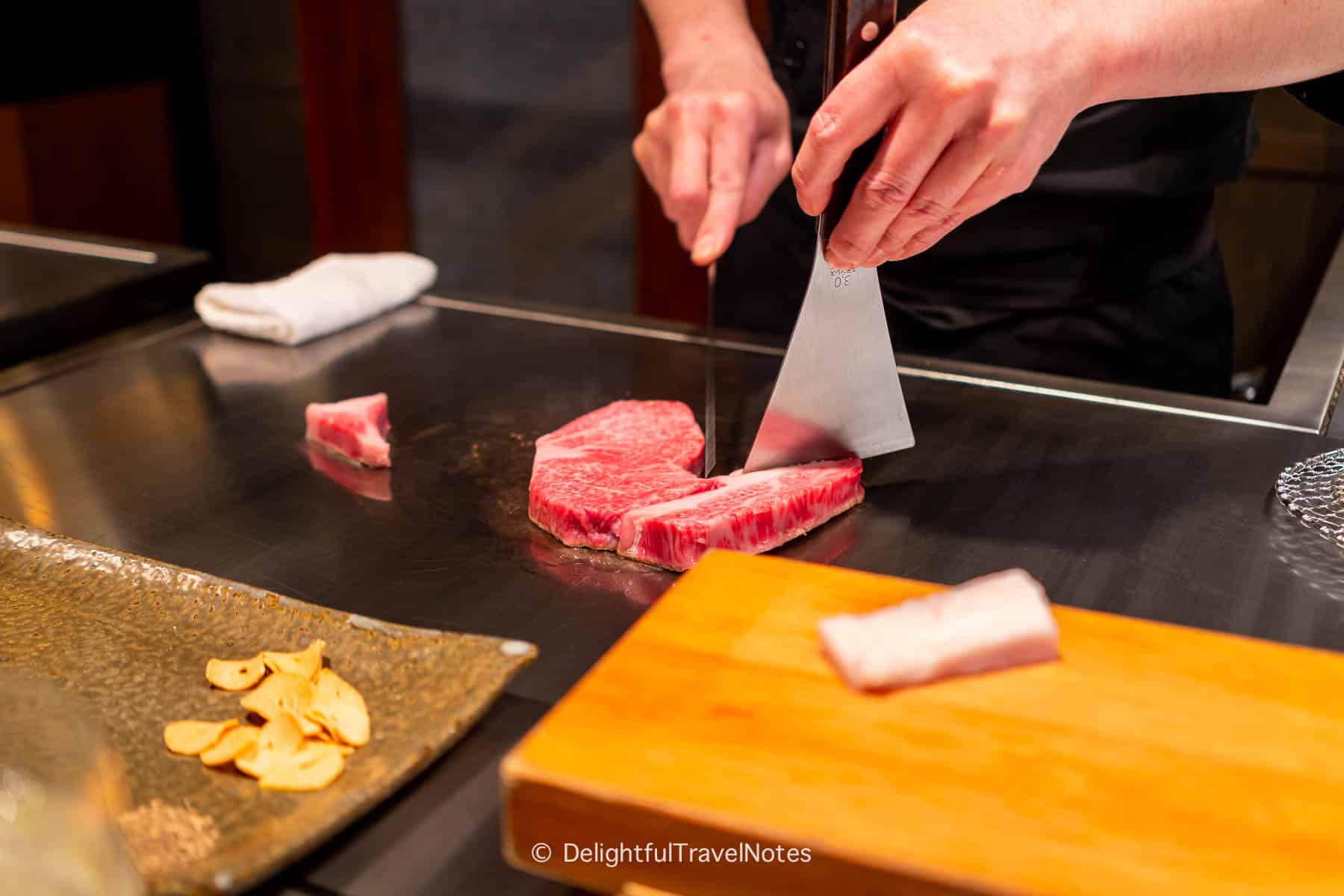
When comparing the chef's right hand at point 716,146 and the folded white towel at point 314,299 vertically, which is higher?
the chef's right hand at point 716,146

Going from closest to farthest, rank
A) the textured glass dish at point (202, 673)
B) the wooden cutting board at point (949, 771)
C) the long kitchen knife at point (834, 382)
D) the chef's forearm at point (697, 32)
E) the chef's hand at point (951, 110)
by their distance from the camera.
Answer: the wooden cutting board at point (949, 771)
the textured glass dish at point (202, 673)
the chef's hand at point (951, 110)
the long kitchen knife at point (834, 382)
the chef's forearm at point (697, 32)

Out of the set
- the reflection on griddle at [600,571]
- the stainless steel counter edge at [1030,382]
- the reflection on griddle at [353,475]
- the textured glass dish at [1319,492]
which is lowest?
the reflection on griddle at [600,571]

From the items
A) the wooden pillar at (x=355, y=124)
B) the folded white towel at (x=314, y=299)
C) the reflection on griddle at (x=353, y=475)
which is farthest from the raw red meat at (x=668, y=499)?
the wooden pillar at (x=355, y=124)

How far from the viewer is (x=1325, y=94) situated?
191 cm

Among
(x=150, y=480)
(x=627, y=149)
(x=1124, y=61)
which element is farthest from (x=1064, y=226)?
(x=627, y=149)

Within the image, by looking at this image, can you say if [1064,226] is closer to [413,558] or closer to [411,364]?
[411,364]

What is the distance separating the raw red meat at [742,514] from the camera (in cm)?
149

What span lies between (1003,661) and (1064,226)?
4.66 feet

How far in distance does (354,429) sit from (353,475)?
0.23ft

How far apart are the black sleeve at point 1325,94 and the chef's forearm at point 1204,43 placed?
0.93ft

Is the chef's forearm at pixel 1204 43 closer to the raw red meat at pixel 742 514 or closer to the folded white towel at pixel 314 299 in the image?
the raw red meat at pixel 742 514

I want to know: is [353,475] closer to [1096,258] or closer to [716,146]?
[716,146]

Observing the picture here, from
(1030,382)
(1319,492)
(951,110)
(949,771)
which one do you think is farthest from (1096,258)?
(949,771)

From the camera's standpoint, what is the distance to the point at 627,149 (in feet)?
14.9
